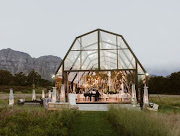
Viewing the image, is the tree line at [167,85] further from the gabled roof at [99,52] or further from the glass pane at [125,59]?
the gabled roof at [99,52]

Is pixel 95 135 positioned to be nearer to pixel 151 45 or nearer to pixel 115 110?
pixel 115 110

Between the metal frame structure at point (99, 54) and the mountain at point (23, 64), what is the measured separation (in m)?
104

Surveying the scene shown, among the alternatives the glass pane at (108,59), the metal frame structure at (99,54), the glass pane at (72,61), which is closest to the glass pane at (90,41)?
the metal frame structure at (99,54)

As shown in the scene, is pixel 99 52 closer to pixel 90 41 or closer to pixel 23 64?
pixel 90 41

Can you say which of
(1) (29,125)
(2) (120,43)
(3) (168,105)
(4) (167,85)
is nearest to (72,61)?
(2) (120,43)

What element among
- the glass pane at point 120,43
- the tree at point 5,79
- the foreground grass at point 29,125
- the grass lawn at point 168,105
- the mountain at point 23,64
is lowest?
the grass lawn at point 168,105

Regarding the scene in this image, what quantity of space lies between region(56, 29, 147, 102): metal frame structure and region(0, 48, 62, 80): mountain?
342 ft

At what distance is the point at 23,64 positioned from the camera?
126 meters

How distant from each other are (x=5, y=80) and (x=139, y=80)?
41585 mm

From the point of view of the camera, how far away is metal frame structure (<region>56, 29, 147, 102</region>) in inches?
595

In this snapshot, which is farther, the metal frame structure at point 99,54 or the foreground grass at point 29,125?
the metal frame structure at point 99,54

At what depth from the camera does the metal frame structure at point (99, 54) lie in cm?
1510

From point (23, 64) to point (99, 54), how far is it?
117 metres

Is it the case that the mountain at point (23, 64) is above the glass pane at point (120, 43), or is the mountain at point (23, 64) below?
above
